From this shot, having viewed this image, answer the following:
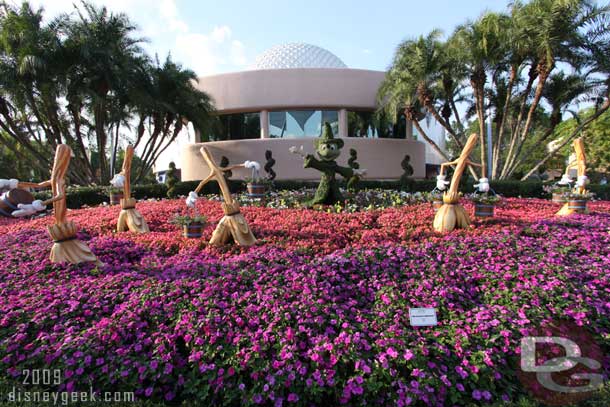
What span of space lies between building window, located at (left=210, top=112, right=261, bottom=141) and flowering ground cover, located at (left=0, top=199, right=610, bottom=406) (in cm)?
1478

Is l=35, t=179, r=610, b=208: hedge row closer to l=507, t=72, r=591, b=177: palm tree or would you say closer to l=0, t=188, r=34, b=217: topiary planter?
l=507, t=72, r=591, b=177: palm tree

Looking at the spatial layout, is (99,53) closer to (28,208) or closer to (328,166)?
(328,166)

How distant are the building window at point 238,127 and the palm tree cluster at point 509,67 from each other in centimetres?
637

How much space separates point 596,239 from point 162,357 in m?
6.08

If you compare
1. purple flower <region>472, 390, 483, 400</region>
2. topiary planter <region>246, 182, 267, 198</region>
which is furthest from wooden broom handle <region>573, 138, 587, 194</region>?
topiary planter <region>246, 182, 267, 198</region>

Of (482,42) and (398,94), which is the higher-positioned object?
(482,42)

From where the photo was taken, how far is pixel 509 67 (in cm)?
1661

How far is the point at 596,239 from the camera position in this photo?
5.75m

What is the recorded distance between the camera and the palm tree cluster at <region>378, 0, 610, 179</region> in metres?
13.9

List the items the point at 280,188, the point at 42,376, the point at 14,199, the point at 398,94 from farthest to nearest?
the point at 398,94 → the point at 280,188 → the point at 14,199 → the point at 42,376

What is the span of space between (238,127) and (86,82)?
734 centimetres

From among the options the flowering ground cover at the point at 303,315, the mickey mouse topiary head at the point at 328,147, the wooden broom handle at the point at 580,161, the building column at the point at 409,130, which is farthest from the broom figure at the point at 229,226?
the building column at the point at 409,130

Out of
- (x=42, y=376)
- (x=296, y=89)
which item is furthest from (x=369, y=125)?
(x=42, y=376)

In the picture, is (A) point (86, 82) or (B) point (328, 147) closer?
(B) point (328, 147)
